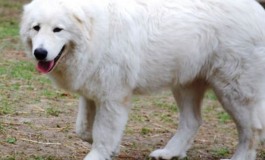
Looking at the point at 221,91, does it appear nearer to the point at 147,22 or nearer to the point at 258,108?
the point at 258,108

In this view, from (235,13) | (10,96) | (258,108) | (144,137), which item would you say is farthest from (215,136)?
(10,96)

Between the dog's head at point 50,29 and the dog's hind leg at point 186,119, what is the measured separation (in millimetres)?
1510

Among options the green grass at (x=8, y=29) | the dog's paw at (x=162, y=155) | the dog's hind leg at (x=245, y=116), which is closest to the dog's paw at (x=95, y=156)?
the dog's paw at (x=162, y=155)

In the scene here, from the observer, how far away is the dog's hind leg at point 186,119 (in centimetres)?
630

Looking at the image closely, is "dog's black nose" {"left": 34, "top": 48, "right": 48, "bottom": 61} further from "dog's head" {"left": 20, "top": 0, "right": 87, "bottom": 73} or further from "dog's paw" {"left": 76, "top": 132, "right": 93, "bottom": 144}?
"dog's paw" {"left": 76, "top": 132, "right": 93, "bottom": 144}

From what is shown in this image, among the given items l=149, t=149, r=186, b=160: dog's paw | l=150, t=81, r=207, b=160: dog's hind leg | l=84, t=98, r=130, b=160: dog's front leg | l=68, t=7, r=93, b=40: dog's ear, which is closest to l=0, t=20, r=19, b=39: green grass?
l=150, t=81, r=207, b=160: dog's hind leg

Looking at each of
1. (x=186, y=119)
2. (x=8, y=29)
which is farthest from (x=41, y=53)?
(x=8, y=29)

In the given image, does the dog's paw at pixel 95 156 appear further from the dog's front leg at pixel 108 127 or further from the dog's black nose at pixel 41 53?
the dog's black nose at pixel 41 53

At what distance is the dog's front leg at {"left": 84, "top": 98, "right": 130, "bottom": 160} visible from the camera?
554cm

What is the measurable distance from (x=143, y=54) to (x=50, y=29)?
89 centimetres

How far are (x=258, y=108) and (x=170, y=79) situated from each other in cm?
88

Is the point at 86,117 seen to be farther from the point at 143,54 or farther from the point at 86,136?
the point at 143,54

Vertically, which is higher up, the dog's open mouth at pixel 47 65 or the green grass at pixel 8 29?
the dog's open mouth at pixel 47 65

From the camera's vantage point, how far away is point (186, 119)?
253 inches
